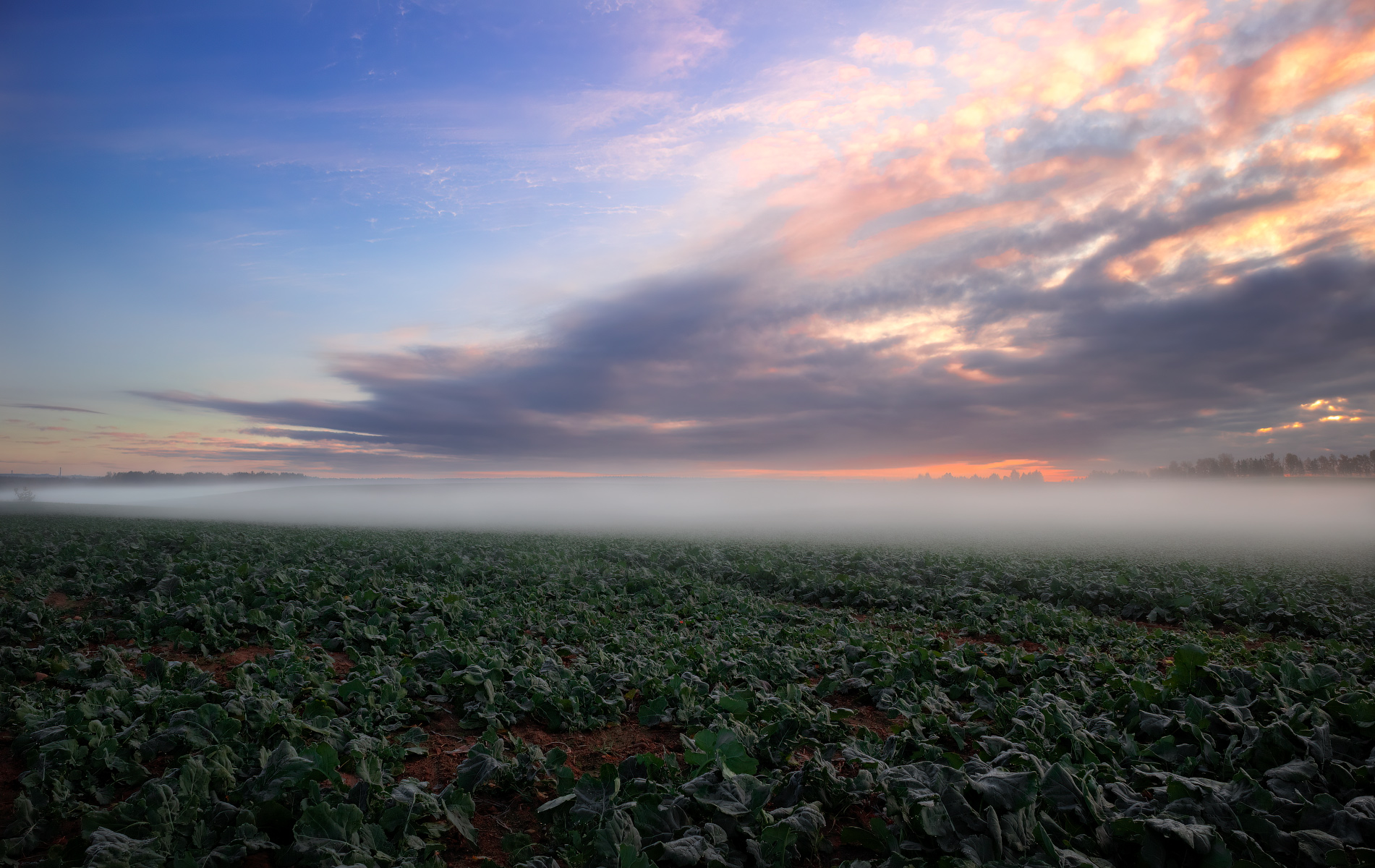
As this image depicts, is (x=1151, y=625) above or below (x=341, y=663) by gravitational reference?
below

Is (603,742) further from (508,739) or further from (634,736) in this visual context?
(508,739)

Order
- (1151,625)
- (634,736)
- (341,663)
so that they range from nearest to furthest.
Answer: (634,736) → (341,663) → (1151,625)

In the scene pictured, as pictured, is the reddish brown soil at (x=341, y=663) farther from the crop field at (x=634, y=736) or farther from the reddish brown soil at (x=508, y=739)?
the reddish brown soil at (x=508, y=739)

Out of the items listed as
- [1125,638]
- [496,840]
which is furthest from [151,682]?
[1125,638]

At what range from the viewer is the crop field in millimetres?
4293

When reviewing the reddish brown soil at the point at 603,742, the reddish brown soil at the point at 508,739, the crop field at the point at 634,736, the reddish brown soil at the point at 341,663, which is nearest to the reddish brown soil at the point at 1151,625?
the crop field at the point at 634,736

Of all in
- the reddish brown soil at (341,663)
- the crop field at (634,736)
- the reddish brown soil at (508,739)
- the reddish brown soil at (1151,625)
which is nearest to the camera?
the crop field at (634,736)

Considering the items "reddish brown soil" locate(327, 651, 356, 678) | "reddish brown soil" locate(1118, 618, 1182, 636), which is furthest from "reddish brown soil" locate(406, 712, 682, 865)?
"reddish brown soil" locate(1118, 618, 1182, 636)

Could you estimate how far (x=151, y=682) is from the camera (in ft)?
24.5

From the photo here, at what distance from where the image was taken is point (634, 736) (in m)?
7.23

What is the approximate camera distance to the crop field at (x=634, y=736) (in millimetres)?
4293

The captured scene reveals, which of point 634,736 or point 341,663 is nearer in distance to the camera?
point 634,736

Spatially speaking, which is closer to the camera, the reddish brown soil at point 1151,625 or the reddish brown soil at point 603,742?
the reddish brown soil at point 603,742

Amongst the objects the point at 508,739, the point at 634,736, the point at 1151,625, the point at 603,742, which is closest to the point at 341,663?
the point at 508,739
